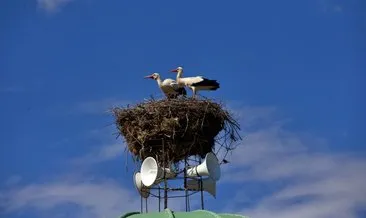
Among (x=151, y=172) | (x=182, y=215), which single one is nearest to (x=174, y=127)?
(x=151, y=172)

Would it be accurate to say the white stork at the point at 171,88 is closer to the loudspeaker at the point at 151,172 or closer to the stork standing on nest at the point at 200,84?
the stork standing on nest at the point at 200,84

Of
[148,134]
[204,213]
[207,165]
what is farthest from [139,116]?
[204,213]

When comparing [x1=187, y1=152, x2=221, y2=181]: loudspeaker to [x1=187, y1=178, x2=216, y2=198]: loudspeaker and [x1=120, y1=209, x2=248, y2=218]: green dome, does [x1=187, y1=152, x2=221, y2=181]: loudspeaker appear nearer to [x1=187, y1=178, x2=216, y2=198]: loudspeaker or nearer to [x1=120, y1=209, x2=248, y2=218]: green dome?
[x1=187, y1=178, x2=216, y2=198]: loudspeaker

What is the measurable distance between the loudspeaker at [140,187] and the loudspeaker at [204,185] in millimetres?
637

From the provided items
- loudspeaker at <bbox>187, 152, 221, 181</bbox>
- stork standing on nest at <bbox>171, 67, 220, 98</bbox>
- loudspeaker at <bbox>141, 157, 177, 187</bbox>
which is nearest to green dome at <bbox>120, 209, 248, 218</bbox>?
loudspeaker at <bbox>141, 157, 177, 187</bbox>

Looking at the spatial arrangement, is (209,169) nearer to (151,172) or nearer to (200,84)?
(151,172)

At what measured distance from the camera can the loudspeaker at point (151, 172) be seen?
46.7ft

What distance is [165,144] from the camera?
1470 cm

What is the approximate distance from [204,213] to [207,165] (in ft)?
6.48

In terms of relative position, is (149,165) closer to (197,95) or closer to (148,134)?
(148,134)

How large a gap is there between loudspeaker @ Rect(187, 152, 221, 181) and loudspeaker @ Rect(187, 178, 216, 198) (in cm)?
8

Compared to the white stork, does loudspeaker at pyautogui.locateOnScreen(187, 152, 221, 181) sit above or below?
below

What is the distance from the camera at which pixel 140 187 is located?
14773 millimetres

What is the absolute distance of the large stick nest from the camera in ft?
47.7
